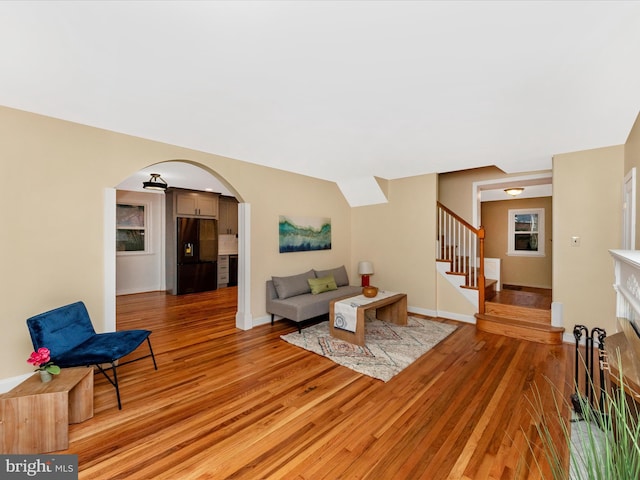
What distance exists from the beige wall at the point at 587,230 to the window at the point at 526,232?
342cm

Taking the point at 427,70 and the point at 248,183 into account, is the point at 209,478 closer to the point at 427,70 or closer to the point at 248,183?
the point at 427,70

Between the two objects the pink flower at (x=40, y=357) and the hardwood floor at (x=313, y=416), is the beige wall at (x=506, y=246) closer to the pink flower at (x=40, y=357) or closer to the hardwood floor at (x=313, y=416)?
the hardwood floor at (x=313, y=416)

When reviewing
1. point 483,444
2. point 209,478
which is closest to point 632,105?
point 483,444

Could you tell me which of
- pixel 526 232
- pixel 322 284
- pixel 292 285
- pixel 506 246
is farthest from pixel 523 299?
pixel 292 285

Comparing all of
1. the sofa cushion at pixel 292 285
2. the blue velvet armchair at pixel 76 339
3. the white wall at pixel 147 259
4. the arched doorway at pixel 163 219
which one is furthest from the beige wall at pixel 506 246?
the white wall at pixel 147 259

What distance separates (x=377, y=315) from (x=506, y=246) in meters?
4.45

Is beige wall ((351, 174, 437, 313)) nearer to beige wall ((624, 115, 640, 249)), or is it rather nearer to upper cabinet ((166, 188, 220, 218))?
beige wall ((624, 115, 640, 249))

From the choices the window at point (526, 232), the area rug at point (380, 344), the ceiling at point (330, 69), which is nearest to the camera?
the ceiling at point (330, 69)

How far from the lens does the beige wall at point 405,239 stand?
5.12m

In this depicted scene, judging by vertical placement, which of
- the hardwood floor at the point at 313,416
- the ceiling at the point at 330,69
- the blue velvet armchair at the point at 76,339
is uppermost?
the ceiling at the point at 330,69

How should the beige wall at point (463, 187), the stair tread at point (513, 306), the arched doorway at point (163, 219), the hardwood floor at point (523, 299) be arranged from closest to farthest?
the arched doorway at point (163, 219) < the stair tread at point (513, 306) < the hardwood floor at point (523, 299) < the beige wall at point (463, 187)

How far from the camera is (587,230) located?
371cm

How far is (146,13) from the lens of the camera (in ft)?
4.97

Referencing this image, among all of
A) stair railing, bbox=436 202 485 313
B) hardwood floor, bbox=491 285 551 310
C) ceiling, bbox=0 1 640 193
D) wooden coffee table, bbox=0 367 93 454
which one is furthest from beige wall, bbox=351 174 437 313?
wooden coffee table, bbox=0 367 93 454
